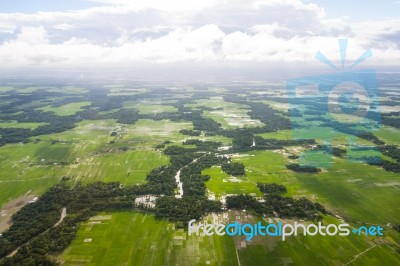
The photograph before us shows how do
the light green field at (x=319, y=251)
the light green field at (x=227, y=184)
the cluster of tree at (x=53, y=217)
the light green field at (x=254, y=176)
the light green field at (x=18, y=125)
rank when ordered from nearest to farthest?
the light green field at (x=319, y=251) → the cluster of tree at (x=53, y=217) → the light green field at (x=227, y=184) → the light green field at (x=254, y=176) → the light green field at (x=18, y=125)

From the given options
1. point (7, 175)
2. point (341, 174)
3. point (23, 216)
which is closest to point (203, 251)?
point (23, 216)

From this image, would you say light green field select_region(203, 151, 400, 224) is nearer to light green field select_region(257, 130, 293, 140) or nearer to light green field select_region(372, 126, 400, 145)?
light green field select_region(257, 130, 293, 140)

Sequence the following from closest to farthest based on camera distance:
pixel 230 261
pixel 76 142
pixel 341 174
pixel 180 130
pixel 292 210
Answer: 1. pixel 230 261
2. pixel 292 210
3. pixel 341 174
4. pixel 76 142
5. pixel 180 130

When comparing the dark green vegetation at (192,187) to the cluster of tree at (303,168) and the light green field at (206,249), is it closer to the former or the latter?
the light green field at (206,249)

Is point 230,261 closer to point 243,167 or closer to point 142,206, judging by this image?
point 142,206

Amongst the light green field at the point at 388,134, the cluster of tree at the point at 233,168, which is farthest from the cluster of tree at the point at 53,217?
the light green field at the point at 388,134

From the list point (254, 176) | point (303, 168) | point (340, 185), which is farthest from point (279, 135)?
point (340, 185)

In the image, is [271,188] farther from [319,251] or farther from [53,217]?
[53,217]
